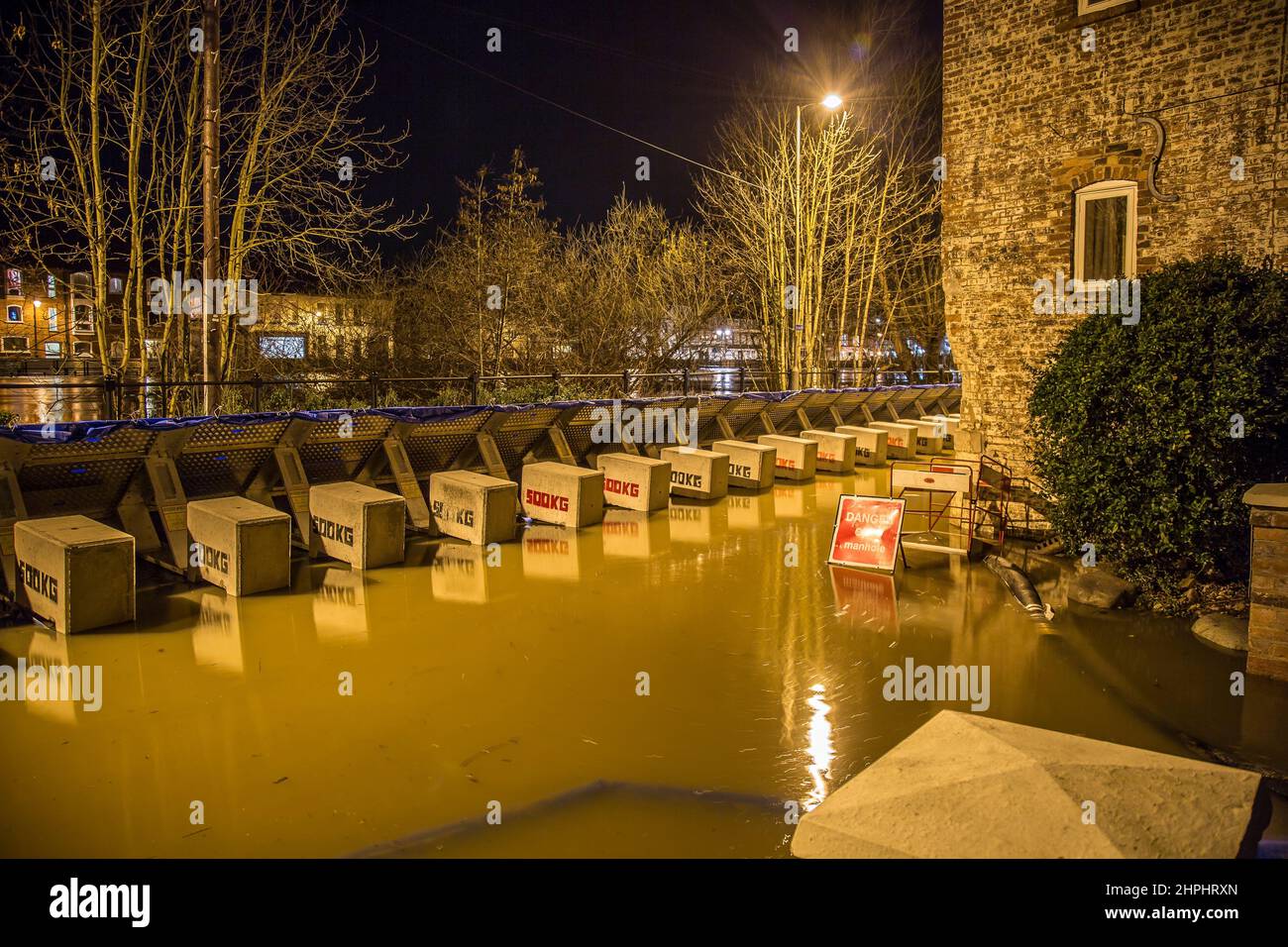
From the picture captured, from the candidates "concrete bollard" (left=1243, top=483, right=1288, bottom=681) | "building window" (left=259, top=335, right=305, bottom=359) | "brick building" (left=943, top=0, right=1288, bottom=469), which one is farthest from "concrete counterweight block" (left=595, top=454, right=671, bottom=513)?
"building window" (left=259, top=335, right=305, bottom=359)

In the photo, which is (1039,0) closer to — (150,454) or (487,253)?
(150,454)

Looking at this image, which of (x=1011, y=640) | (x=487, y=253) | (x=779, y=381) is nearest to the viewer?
(x=1011, y=640)

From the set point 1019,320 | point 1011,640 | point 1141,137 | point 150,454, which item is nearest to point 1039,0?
point 1141,137

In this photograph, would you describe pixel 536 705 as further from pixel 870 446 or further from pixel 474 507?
pixel 870 446

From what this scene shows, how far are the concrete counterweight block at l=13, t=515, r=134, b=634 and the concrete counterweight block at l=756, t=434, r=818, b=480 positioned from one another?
35.5ft

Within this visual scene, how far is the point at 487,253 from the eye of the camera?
2377 centimetres

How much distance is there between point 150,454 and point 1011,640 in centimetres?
851

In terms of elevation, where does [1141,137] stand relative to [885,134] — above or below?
below

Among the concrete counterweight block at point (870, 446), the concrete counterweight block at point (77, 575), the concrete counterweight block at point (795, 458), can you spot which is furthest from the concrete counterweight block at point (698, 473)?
the concrete counterweight block at point (77, 575)

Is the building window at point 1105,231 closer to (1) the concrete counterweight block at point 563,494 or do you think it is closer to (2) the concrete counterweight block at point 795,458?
(2) the concrete counterweight block at point 795,458

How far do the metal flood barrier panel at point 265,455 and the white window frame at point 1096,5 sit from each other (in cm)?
816

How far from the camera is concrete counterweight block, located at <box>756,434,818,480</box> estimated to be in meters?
16.0

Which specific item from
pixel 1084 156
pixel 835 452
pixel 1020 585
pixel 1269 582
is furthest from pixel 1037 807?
pixel 835 452

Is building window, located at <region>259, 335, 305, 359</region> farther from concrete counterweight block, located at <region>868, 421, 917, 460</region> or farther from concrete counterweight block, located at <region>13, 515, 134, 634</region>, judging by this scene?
concrete counterweight block, located at <region>868, 421, 917, 460</region>
